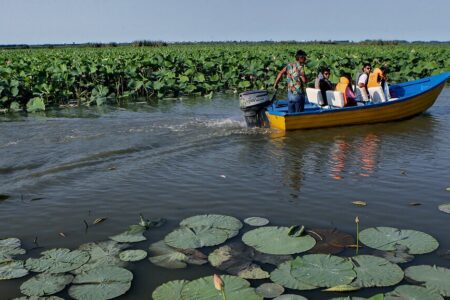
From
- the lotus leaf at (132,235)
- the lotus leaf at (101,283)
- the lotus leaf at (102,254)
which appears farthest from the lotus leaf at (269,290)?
the lotus leaf at (132,235)

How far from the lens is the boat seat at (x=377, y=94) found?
1119 centimetres

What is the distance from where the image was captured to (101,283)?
3707 mm

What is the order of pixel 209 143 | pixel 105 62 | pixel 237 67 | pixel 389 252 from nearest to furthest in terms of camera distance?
pixel 389 252
pixel 209 143
pixel 105 62
pixel 237 67

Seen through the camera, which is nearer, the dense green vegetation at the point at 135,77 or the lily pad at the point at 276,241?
the lily pad at the point at 276,241

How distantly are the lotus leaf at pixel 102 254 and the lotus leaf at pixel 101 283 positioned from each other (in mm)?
118

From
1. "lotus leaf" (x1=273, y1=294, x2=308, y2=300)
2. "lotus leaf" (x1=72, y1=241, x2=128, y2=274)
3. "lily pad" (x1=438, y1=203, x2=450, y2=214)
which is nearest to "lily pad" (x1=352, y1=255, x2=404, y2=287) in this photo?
"lotus leaf" (x1=273, y1=294, x2=308, y2=300)

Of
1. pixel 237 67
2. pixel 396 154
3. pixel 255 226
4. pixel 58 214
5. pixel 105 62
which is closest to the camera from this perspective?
pixel 255 226

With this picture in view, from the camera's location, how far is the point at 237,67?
19.5m

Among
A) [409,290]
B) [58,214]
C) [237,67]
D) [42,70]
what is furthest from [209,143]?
[237,67]

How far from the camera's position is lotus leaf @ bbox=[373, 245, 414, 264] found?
4074mm

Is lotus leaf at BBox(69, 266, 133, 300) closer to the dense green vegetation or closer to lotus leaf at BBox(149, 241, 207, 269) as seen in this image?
lotus leaf at BBox(149, 241, 207, 269)

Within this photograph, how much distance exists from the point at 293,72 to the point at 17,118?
6.97 meters

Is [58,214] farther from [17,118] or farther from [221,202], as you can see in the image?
[17,118]

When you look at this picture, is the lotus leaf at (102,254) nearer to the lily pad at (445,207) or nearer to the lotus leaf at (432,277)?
the lotus leaf at (432,277)
